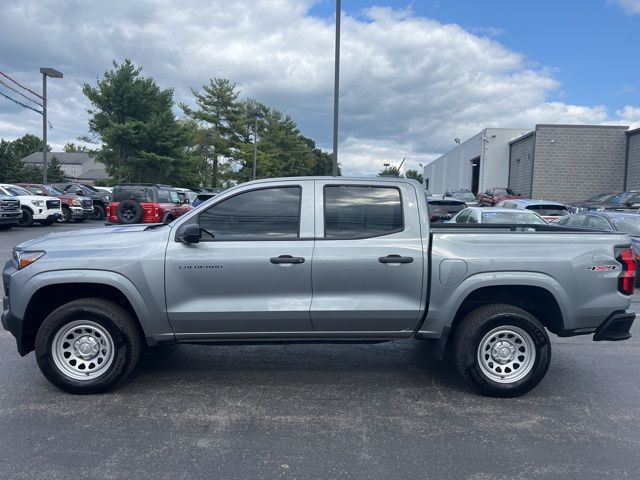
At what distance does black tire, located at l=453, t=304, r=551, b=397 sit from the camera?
178 inches

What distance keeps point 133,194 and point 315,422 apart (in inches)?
591

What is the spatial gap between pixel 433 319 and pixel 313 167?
6539cm

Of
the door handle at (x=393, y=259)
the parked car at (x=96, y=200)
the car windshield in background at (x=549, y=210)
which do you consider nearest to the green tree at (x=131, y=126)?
the parked car at (x=96, y=200)

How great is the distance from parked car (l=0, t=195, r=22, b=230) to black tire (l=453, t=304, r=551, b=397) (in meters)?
18.4

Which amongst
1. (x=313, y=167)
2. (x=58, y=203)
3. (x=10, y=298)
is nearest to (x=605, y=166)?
(x=58, y=203)

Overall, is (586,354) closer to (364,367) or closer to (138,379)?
(364,367)

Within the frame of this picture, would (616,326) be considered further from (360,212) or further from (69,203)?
(69,203)

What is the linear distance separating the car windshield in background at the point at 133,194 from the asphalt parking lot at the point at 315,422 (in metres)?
12.3

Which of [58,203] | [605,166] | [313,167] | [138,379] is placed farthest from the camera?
[313,167]

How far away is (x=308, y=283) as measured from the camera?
4.46 meters

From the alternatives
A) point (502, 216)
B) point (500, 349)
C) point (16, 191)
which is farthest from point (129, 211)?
point (500, 349)

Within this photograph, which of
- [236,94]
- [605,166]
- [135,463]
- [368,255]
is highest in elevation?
[236,94]

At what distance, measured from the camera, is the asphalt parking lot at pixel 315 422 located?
11.2 ft

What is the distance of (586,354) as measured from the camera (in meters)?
5.89
